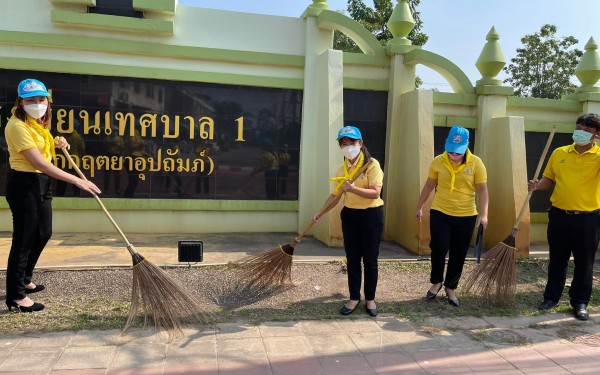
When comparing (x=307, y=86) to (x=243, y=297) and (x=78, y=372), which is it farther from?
(x=78, y=372)

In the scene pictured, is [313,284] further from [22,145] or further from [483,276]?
[22,145]

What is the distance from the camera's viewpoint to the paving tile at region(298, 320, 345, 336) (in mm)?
3736

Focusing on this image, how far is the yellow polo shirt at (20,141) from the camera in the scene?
3645 mm

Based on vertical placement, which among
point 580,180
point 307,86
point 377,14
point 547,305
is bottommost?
point 547,305

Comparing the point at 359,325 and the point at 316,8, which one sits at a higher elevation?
the point at 316,8

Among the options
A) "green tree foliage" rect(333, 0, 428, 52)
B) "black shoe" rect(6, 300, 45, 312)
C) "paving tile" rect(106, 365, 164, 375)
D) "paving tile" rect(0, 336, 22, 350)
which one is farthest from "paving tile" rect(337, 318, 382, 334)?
"green tree foliage" rect(333, 0, 428, 52)

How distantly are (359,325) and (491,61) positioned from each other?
5.35 meters

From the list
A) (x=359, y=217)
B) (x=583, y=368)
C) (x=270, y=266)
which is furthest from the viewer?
(x=270, y=266)

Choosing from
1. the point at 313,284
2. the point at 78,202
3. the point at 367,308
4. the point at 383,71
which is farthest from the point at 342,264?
the point at 78,202

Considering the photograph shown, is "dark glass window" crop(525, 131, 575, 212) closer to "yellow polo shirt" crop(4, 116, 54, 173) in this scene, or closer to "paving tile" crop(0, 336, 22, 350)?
"yellow polo shirt" crop(4, 116, 54, 173)

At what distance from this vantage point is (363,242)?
4062 mm

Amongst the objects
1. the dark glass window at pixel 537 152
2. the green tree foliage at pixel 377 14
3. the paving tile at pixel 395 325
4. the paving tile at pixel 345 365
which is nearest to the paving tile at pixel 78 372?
the paving tile at pixel 345 365

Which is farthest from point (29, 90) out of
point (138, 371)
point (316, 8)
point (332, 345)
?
point (316, 8)

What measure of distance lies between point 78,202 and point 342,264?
164 inches
